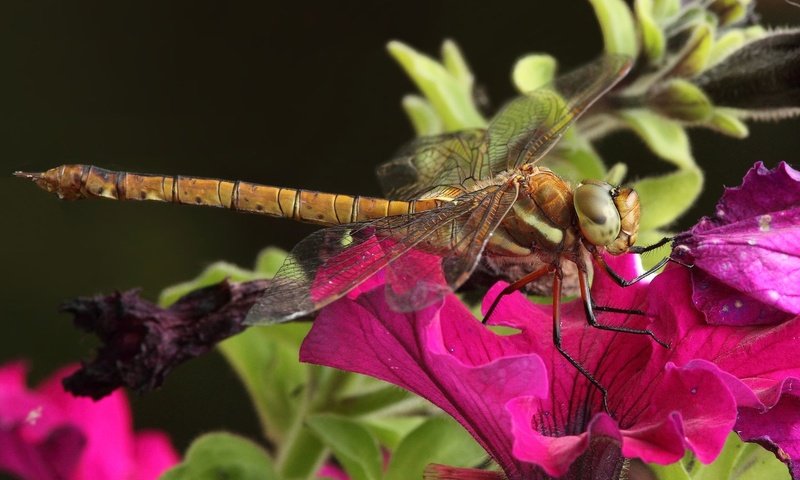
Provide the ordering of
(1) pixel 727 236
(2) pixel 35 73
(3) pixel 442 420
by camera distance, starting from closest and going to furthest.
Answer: (1) pixel 727 236, (3) pixel 442 420, (2) pixel 35 73

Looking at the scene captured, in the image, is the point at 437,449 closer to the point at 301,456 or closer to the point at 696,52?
the point at 301,456

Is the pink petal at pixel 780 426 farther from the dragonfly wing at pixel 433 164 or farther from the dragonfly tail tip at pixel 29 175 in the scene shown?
the dragonfly tail tip at pixel 29 175

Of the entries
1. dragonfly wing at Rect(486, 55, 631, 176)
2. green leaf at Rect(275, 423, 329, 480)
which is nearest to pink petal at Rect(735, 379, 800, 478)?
dragonfly wing at Rect(486, 55, 631, 176)

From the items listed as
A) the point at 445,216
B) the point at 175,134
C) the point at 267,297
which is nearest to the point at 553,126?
the point at 445,216

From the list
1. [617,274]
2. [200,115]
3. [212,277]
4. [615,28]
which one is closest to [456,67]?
[615,28]

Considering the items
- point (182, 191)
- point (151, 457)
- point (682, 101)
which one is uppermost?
point (182, 191)

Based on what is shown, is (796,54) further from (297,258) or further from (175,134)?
(175,134)
